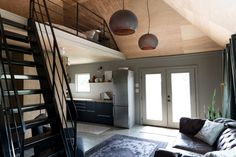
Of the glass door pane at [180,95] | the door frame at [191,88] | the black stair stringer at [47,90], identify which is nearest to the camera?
the black stair stringer at [47,90]

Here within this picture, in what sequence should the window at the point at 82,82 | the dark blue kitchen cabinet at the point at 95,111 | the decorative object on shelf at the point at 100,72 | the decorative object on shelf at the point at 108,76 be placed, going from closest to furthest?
the dark blue kitchen cabinet at the point at 95,111, the decorative object on shelf at the point at 108,76, the decorative object on shelf at the point at 100,72, the window at the point at 82,82

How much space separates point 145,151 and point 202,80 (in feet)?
9.57

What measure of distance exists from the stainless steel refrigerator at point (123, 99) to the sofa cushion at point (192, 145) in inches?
103

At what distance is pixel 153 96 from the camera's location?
5.87 metres

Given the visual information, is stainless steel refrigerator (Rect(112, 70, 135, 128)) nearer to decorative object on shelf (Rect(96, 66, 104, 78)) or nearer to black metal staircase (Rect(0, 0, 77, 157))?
decorative object on shelf (Rect(96, 66, 104, 78))

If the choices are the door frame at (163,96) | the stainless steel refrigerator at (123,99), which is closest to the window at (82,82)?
the stainless steel refrigerator at (123,99)

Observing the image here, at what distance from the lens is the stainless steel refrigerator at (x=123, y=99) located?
5.68 meters

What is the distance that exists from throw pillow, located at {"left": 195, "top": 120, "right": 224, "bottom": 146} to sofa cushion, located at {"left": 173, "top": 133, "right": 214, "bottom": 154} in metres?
0.09

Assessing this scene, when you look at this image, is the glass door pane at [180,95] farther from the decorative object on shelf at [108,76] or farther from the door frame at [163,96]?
the decorative object on shelf at [108,76]

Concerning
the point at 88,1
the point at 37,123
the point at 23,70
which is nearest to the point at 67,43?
the point at 23,70

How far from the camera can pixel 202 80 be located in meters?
5.13

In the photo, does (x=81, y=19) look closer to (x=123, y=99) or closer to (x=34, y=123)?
(x=123, y=99)

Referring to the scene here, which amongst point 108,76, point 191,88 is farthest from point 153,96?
point 108,76

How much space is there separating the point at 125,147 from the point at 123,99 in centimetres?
207
